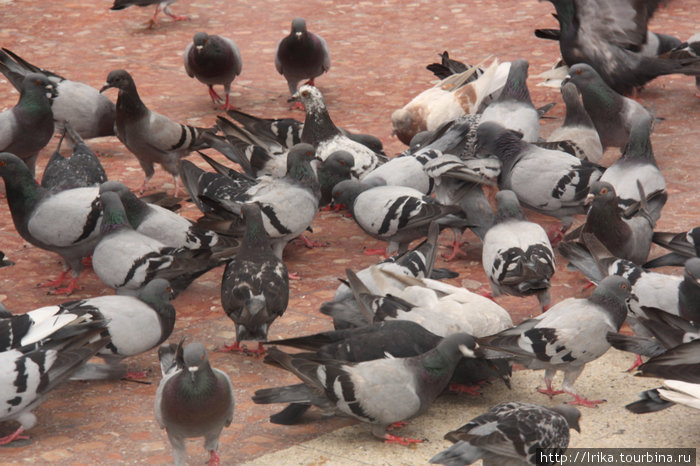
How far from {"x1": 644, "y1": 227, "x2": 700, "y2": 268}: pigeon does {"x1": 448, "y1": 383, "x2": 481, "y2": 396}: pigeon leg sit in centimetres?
191

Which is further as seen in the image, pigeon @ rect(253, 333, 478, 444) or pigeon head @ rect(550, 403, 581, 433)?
pigeon @ rect(253, 333, 478, 444)

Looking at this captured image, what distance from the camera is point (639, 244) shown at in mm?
6605

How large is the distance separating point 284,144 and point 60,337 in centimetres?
389

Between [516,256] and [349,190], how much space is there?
69.4 inches

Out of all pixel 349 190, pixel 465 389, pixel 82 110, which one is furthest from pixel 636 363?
pixel 82 110

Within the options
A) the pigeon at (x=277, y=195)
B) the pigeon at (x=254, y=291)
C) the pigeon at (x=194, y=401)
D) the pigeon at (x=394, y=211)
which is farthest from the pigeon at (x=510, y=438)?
the pigeon at (x=277, y=195)

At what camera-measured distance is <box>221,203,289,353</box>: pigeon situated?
567cm

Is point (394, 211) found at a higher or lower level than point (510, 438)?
lower

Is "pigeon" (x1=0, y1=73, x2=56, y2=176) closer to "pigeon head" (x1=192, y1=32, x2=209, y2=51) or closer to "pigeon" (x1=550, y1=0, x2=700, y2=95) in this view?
"pigeon head" (x1=192, y1=32, x2=209, y2=51)

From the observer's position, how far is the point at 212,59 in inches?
410

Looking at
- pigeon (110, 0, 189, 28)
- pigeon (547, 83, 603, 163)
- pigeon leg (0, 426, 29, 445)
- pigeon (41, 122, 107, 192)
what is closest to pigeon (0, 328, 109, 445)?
pigeon leg (0, 426, 29, 445)

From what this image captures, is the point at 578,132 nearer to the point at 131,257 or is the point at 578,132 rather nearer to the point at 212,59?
the point at 131,257

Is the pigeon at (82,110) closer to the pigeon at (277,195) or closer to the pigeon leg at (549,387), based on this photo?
the pigeon at (277,195)

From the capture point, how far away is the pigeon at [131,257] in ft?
20.2
